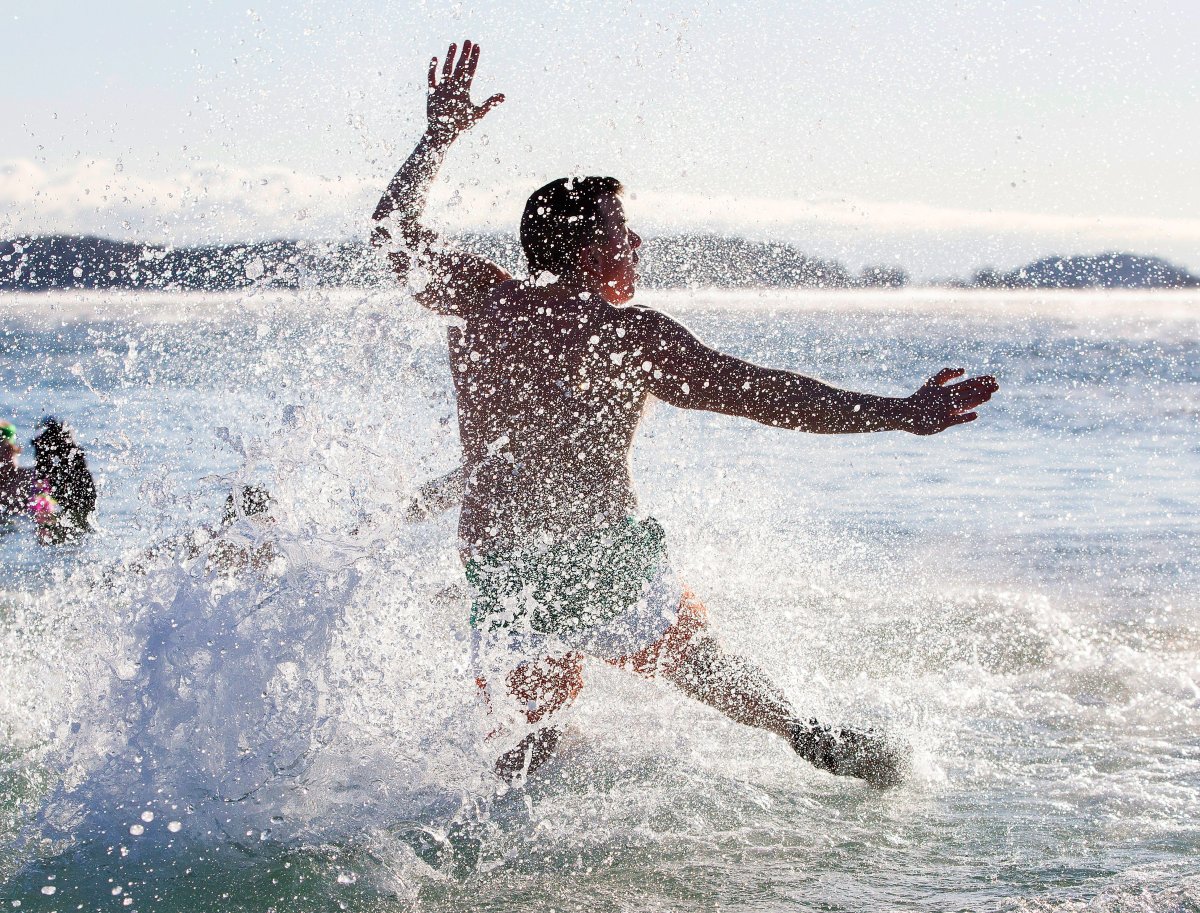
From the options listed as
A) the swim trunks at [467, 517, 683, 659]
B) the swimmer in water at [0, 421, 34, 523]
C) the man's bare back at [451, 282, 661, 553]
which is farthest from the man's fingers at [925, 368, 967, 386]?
the swimmer in water at [0, 421, 34, 523]

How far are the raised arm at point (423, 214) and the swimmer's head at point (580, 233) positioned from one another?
250 millimetres

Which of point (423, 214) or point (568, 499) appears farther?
point (423, 214)

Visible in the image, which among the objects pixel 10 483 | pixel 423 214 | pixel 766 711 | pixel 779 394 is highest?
pixel 423 214

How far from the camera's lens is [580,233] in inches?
135

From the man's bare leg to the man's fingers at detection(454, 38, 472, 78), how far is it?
1.96m

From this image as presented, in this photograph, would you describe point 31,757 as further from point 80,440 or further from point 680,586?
point 80,440

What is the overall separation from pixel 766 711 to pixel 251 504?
1631 millimetres

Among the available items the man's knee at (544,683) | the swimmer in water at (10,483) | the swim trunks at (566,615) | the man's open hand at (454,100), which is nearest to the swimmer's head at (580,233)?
the man's open hand at (454,100)

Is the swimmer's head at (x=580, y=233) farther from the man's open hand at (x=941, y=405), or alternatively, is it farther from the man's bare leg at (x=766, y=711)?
the man's bare leg at (x=766, y=711)

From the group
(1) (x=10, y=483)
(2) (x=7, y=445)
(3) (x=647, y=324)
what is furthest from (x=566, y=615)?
(2) (x=7, y=445)

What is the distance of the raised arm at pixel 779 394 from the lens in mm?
3078

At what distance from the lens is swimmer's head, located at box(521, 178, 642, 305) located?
3.43 meters

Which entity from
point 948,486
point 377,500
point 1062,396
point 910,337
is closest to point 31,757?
point 377,500

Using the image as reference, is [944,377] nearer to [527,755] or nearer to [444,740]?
[527,755]
